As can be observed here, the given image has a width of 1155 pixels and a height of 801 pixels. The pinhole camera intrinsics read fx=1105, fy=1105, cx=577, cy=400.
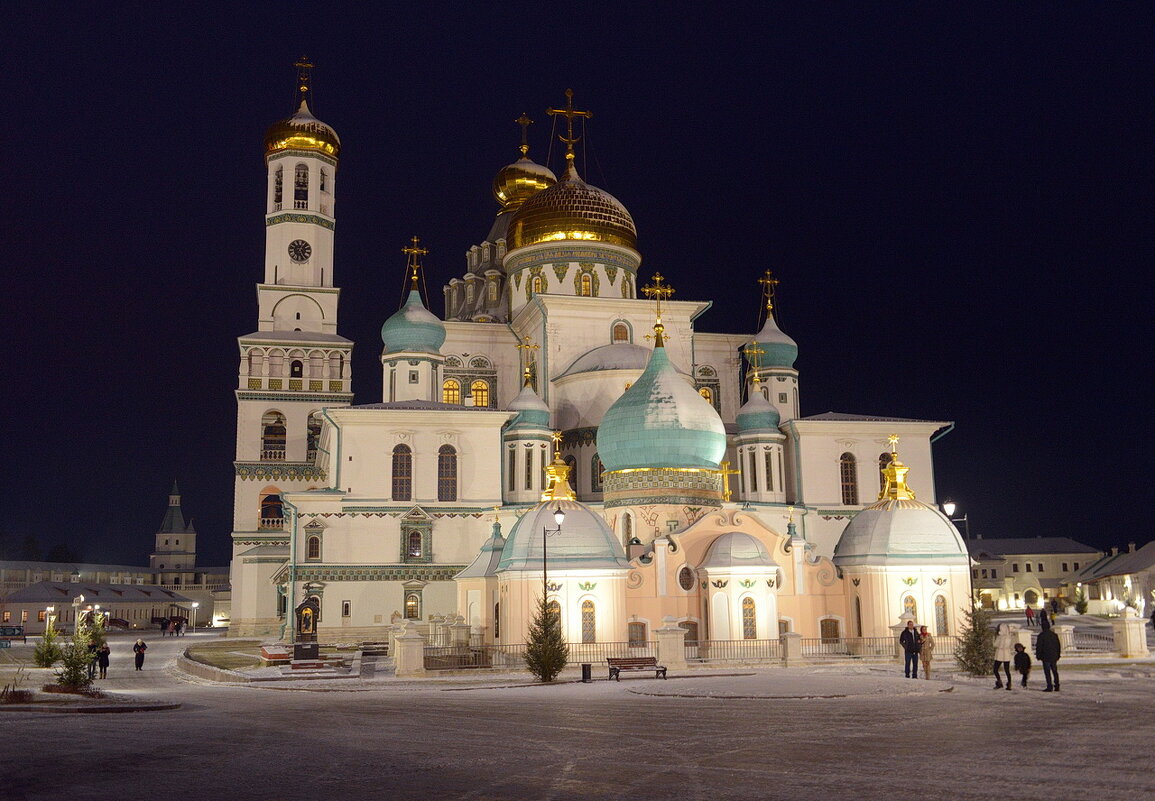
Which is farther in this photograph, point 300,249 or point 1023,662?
point 300,249

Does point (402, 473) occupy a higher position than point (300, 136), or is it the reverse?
point (300, 136)

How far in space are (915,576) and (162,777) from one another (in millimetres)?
27332

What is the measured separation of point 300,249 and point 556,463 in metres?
27.8

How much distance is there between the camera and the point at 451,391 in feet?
176

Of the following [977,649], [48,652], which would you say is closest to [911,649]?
[977,649]

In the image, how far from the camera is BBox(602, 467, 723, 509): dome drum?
3722cm

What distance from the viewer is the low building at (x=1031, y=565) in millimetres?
92875

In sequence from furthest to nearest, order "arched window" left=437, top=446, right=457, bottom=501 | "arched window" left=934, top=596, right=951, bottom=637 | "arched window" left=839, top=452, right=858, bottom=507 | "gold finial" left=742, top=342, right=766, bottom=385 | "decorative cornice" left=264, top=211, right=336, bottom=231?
"decorative cornice" left=264, top=211, right=336, bottom=231 < "gold finial" left=742, top=342, right=766, bottom=385 < "arched window" left=839, top=452, right=858, bottom=507 < "arched window" left=437, top=446, right=457, bottom=501 < "arched window" left=934, top=596, right=951, bottom=637

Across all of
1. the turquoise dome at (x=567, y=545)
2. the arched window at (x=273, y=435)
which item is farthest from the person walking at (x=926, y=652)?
the arched window at (x=273, y=435)

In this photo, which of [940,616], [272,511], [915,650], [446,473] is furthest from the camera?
[272,511]

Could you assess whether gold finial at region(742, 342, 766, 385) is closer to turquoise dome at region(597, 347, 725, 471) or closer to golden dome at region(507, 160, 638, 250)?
golden dome at region(507, 160, 638, 250)

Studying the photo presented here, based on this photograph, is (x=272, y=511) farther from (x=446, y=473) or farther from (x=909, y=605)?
(x=909, y=605)

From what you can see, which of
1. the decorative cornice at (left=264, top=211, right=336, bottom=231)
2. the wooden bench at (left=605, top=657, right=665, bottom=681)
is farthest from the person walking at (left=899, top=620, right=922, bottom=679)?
the decorative cornice at (left=264, top=211, right=336, bottom=231)

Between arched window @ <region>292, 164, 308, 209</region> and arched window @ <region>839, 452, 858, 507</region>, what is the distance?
101ft
